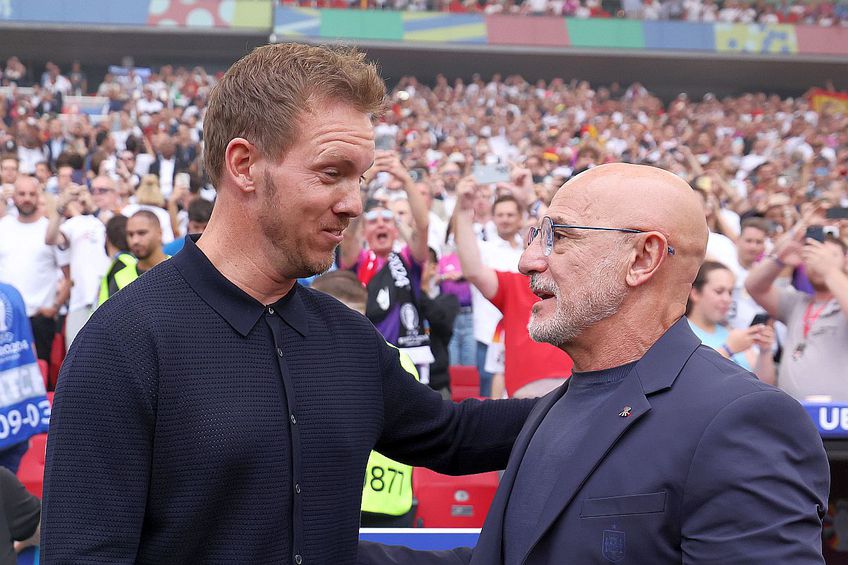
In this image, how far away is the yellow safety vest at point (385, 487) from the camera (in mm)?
3727

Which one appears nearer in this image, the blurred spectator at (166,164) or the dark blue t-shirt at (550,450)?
the dark blue t-shirt at (550,450)

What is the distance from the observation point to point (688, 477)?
1.54 meters

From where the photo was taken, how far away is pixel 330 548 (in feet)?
5.80

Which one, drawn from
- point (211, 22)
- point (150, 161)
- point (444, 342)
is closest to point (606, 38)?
point (211, 22)

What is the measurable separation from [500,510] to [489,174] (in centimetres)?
342

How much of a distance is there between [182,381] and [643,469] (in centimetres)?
78

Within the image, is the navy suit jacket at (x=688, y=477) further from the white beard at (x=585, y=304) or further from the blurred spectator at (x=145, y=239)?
the blurred spectator at (x=145, y=239)

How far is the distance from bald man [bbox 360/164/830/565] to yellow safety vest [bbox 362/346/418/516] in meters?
1.81

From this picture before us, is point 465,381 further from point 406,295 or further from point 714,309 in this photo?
point 714,309

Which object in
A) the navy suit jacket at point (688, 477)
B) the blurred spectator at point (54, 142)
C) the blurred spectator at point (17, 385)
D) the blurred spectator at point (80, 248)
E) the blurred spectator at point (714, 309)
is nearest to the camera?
the navy suit jacket at point (688, 477)

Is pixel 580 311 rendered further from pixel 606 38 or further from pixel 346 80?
pixel 606 38

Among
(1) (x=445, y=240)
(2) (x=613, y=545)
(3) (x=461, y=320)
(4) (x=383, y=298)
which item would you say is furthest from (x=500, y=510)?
(1) (x=445, y=240)

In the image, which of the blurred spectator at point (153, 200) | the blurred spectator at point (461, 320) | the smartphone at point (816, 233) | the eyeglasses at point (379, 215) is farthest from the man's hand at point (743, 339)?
the blurred spectator at point (153, 200)

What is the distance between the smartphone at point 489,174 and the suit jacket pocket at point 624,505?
347cm
